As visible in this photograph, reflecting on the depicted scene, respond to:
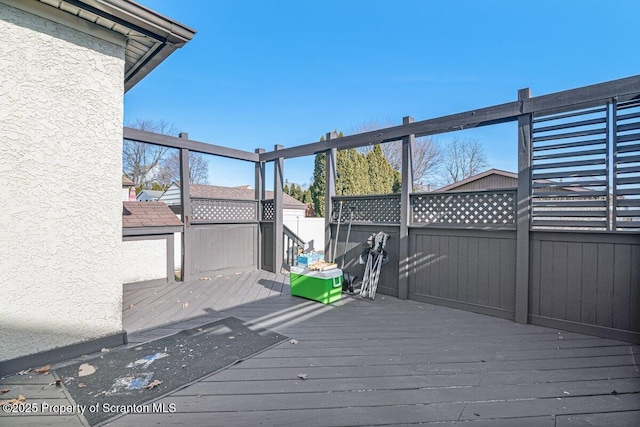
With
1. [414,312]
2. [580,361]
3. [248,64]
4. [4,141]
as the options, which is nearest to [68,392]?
[4,141]

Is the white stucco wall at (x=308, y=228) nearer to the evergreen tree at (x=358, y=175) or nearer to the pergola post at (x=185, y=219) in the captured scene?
the evergreen tree at (x=358, y=175)

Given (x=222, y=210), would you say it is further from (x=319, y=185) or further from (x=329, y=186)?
(x=319, y=185)

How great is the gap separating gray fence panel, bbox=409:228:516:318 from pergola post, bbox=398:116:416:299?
0.25 feet

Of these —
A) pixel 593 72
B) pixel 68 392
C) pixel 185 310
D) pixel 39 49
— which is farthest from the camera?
pixel 593 72

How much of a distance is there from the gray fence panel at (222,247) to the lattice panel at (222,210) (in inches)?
6.3

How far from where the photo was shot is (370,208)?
506 cm

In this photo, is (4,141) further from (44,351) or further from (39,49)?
(44,351)

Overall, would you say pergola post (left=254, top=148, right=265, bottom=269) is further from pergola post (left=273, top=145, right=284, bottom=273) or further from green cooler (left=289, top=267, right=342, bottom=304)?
green cooler (left=289, top=267, right=342, bottom=304)

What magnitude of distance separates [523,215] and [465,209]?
69 cm

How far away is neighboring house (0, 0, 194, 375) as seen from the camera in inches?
84.9

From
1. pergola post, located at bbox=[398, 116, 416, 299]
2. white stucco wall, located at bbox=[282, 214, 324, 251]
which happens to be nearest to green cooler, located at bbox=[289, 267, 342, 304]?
pergola post, located at bbox=[398, 116, 416, 299]

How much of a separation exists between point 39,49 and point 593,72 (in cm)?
858

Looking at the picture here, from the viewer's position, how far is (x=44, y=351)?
2.30 metres

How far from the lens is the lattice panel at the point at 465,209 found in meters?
3.64
